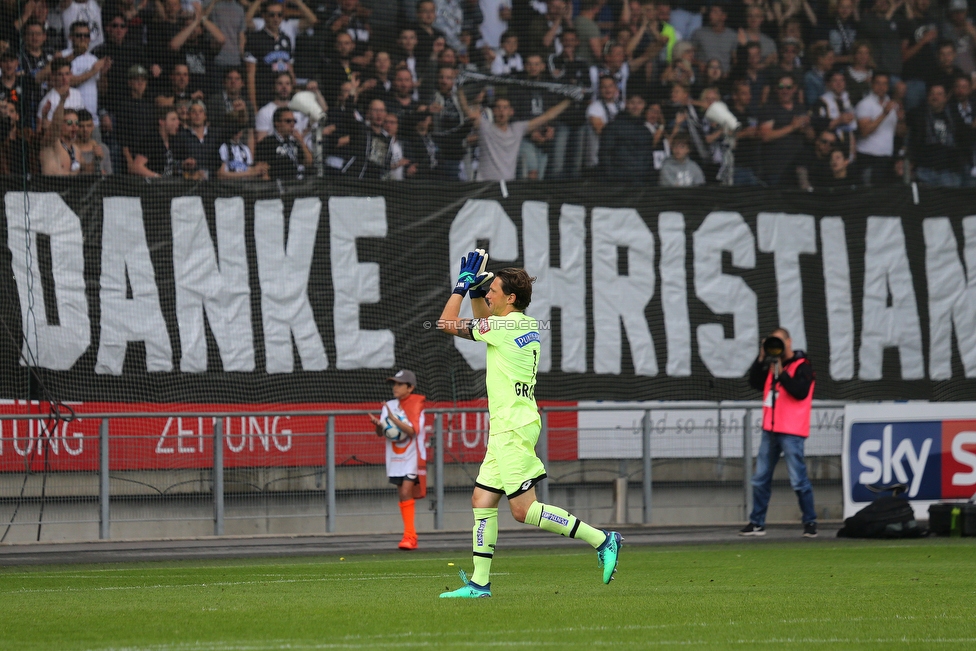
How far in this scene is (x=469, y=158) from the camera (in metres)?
18.0

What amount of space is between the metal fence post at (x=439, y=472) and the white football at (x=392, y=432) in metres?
1.84

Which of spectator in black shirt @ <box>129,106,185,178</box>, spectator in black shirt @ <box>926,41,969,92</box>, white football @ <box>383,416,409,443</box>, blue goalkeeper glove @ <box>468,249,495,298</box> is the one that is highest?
spectator in black shirt @ <box>926,41,969,92</box>

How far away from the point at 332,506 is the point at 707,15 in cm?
946

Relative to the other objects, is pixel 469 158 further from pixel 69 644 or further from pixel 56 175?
pixel 69 644

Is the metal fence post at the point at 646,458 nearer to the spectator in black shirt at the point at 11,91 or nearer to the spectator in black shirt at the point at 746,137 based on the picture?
the spectator in black shirt at the point at 746,137

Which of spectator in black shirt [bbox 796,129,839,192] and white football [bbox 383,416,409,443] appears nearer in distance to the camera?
white football [bbox 383,416,409,443]

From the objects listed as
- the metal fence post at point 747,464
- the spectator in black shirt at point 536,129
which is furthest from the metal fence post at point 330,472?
the metal fence post at point 747,464

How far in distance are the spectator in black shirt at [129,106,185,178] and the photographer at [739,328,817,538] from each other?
774 centimetres

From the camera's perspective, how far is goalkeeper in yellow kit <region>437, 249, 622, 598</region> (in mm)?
8211

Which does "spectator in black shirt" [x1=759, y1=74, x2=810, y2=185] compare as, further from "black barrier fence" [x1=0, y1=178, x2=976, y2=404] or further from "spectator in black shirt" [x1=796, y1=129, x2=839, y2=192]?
"black barrier fence" [x1=0, y1=178, x2=976, y2=404]

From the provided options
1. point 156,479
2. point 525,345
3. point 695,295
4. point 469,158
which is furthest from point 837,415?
point 525,345

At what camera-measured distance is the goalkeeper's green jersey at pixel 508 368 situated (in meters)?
8.26

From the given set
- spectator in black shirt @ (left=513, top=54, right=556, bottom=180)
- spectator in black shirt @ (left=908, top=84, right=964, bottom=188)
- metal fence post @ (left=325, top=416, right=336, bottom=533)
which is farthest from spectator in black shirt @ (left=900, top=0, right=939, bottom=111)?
metal fence post @ (left=325, top=416, right=336, bottom=533)

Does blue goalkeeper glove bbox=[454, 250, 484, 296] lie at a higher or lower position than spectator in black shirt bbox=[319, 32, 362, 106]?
lower
